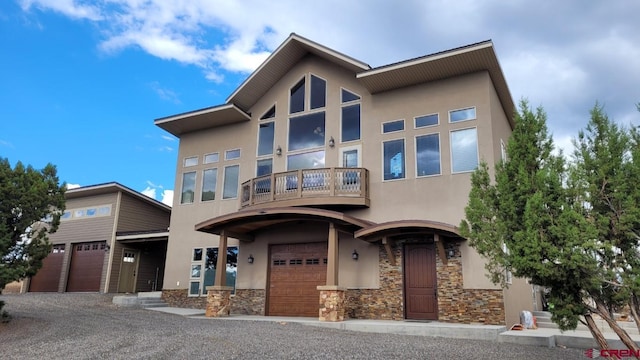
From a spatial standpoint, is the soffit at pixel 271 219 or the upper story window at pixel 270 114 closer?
the soffit at pixel 271 219

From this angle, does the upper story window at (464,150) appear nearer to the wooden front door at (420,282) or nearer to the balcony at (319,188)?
the wooden front door at (420,282)

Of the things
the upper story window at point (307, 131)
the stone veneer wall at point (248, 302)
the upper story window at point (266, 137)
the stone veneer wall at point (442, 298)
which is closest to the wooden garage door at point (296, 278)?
the stone veneer wall at point (248, 302)

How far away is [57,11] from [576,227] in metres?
16.9

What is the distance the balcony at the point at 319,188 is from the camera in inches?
488

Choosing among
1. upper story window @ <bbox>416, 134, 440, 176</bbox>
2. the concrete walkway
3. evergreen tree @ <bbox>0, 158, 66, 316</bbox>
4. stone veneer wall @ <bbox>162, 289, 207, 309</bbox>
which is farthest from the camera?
stone veneer wall @ <bbox>162, 289, 207, 309</bbox>

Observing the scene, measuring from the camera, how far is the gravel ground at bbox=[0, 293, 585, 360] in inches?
256

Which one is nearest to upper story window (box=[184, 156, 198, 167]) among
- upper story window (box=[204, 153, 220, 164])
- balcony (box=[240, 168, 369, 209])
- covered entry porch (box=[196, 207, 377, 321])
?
upper story window (box=[204, 153, 220, 164])

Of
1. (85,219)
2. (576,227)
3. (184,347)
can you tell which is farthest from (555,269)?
(85,219)

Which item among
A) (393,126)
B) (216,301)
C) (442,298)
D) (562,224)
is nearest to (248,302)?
(216,301)

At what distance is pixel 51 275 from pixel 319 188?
1519 cm

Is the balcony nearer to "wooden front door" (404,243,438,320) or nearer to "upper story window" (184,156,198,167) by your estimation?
"wooden front door" (404,243,438,320)

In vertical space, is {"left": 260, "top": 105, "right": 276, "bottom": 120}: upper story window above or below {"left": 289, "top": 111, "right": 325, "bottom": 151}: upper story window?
above

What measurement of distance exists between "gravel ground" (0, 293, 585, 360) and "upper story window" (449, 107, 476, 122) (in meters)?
6.13

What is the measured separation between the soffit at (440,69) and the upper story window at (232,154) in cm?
538
